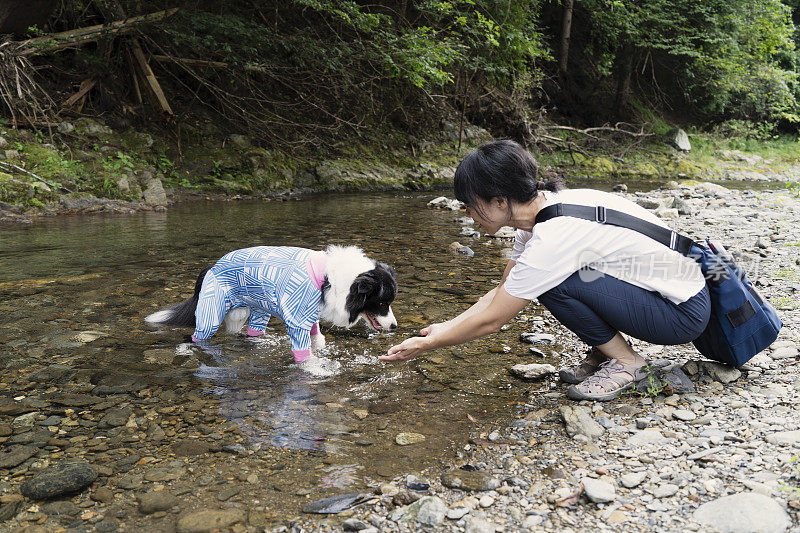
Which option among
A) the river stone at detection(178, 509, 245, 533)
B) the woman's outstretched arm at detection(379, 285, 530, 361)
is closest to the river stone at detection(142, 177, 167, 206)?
the woman's outstretched arm at detection(379, 285, 530, 361)

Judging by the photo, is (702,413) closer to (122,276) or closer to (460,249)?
(460,249)

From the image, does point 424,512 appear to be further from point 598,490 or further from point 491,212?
point 491,212

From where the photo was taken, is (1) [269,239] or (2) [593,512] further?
(1) [269,239]

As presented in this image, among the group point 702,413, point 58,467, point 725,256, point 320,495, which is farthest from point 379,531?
point 725,256

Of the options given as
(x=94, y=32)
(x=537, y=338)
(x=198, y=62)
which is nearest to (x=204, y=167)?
(x=198, y=62)

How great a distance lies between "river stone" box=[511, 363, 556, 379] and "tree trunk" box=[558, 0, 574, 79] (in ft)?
63.2

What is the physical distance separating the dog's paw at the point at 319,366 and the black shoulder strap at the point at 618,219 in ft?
5.59

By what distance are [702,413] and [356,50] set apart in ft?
36.1

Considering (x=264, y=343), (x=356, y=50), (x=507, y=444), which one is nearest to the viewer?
(x=507, y=444)

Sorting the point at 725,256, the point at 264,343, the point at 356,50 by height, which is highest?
the point at 356,50

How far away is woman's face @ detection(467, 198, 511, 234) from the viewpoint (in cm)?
275

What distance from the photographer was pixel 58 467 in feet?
7.77

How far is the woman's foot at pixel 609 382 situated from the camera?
2.93 m

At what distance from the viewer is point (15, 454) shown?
251cm
